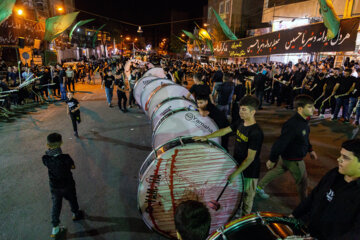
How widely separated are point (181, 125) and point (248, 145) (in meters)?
1.36

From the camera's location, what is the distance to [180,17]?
→ 4370 inches

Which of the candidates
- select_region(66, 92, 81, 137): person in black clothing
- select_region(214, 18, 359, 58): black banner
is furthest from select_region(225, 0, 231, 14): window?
select_region(66, 92, 81, 137): person in black clothing

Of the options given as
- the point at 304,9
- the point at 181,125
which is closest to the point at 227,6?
the point at 304,9

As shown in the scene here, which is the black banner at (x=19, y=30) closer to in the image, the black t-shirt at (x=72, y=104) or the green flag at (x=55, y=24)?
the green flag at (x=55, y=24)

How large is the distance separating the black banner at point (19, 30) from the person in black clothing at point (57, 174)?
18.9 metres

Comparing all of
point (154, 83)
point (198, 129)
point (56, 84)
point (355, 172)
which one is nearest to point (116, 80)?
point (154, 83)

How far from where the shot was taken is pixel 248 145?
3029mm

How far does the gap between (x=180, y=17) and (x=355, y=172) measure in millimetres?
122268

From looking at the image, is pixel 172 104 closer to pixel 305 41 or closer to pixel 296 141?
pixel 296 141

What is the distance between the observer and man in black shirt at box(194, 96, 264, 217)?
287 cm

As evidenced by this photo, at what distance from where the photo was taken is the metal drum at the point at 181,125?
153 inches

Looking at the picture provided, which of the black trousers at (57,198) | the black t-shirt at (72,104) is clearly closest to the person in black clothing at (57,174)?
the black trousers at (57,198)

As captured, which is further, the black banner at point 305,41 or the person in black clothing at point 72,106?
the black banner at point 305,41

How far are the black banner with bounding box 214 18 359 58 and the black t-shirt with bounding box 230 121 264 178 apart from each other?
24.9ft
